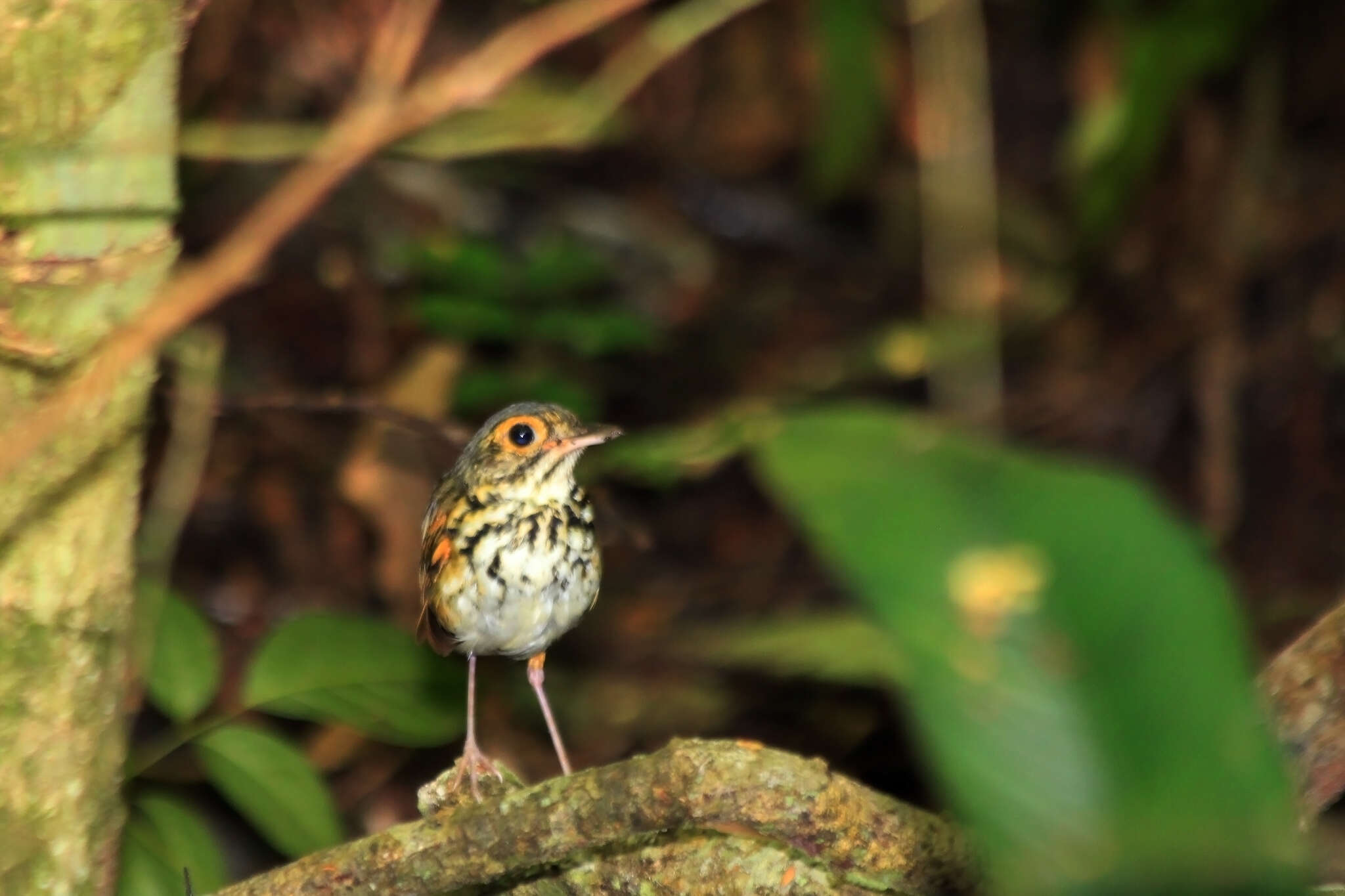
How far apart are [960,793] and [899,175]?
8.42m

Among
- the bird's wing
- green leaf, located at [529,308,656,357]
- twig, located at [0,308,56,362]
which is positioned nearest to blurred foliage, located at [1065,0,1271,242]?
green leaf, located at [529,308,656,357]

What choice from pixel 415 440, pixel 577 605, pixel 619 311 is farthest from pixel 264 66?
pixel 577 605

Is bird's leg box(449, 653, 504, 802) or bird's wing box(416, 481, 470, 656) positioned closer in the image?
bird's leg box(449, 653, 504, 802)

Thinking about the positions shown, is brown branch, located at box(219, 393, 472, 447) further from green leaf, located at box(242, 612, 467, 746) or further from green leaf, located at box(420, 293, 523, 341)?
green leaf, located at box(420, 293, 523, 341)

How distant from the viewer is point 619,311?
620 cm

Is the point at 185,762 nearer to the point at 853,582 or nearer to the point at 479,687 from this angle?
the point at 479,687

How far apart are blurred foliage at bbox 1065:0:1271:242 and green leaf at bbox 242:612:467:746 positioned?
3.62 metres

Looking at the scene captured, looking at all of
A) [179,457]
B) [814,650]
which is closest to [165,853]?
[814,650]

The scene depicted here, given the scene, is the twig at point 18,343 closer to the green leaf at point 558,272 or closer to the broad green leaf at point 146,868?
the broad green leaf at point 146,868

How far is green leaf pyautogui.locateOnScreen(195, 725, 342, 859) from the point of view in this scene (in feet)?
9.87

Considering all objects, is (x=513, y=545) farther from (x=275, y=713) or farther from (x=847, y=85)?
(x=847, y=85)

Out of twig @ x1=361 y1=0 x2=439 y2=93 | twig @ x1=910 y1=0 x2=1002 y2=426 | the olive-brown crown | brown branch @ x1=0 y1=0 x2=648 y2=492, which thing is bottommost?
brown branch @ x1=0 y1=0 x2=648 y2=492

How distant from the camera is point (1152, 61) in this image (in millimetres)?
5695

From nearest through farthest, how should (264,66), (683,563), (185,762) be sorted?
(185,762) → (683,563) → (264,66)
